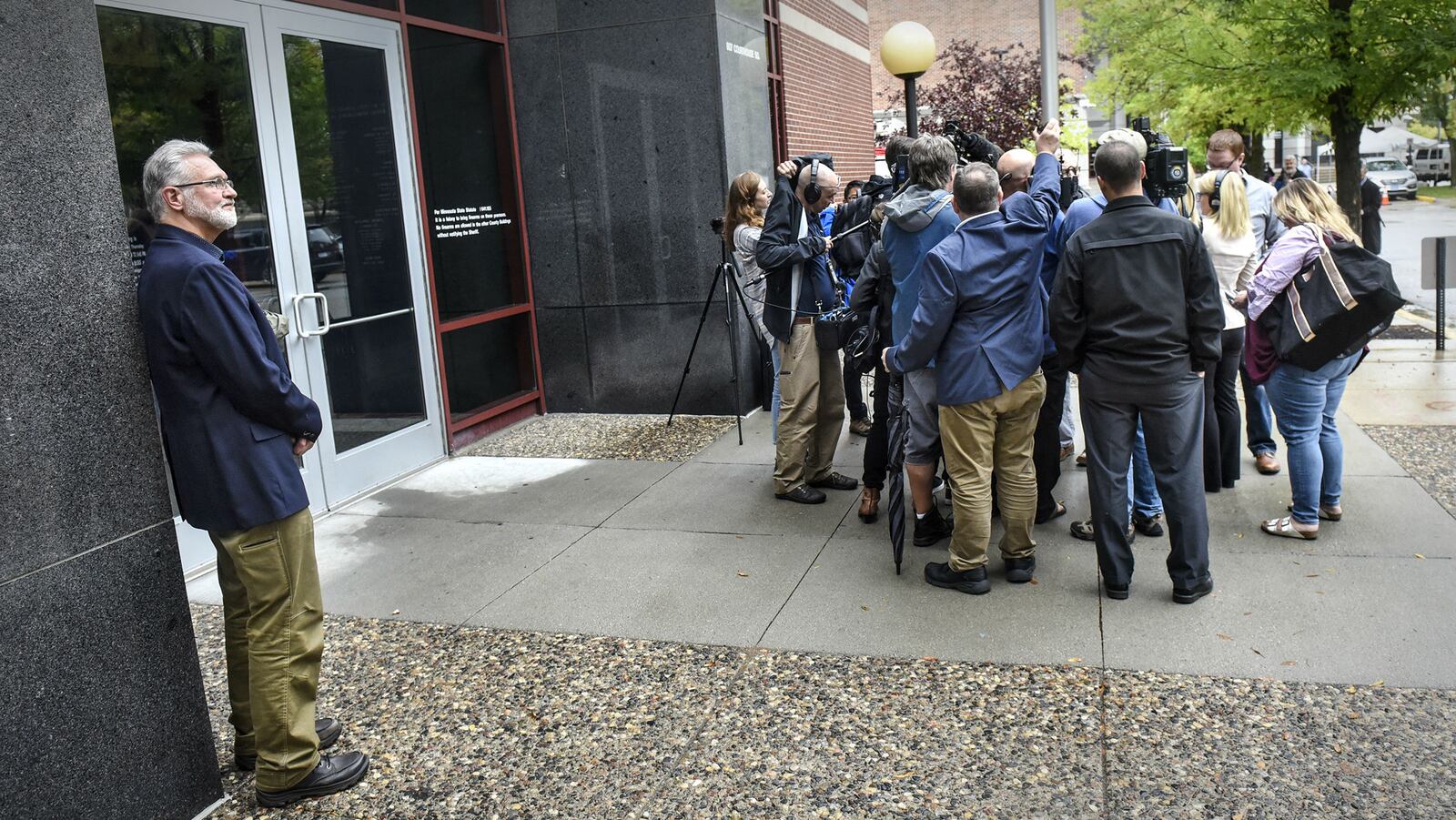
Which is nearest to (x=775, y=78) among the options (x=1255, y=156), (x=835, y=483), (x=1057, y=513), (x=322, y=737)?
(x=835, y=483)

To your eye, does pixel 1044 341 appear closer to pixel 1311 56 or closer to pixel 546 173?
→ pixel 546 173

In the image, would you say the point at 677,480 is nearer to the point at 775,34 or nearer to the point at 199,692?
the point at 199,692

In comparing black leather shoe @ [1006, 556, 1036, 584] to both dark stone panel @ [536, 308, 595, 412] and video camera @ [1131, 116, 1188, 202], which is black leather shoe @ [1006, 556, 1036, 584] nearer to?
video camera @ [1131, 116, 1188, 202]

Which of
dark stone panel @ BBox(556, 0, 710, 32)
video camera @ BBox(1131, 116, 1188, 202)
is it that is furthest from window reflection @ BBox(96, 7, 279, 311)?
video camera @ BBox(1131, 116, 1188, 202)

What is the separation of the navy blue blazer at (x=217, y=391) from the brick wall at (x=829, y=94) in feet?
29.2

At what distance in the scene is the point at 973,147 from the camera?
656cm

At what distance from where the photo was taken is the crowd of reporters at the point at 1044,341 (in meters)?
4.73

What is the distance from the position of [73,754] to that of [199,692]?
0.45 m

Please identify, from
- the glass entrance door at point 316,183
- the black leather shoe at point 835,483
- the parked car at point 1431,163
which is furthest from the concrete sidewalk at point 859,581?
the parked car at point 1431,163

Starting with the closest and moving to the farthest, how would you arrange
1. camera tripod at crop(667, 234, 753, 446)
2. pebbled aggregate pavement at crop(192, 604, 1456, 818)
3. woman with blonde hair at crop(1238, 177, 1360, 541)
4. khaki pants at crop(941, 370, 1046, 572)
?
pebbled aggregate pavement at crop(192, 604, 1456, 818)
khaki pants at crop(941, 370, 1046, 572)
woman with blonde hair at crop(1238, 177, 1360, 541)
camera tripod at crop(667, 234, 753, 446)

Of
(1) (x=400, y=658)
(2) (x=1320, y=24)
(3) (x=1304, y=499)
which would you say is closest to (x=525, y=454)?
(1) (x=400, y=658)

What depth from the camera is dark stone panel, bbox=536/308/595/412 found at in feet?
31.0

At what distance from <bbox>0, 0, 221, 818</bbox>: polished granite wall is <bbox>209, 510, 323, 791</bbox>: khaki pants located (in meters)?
0.21

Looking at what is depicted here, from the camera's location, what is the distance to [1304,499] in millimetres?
5656
